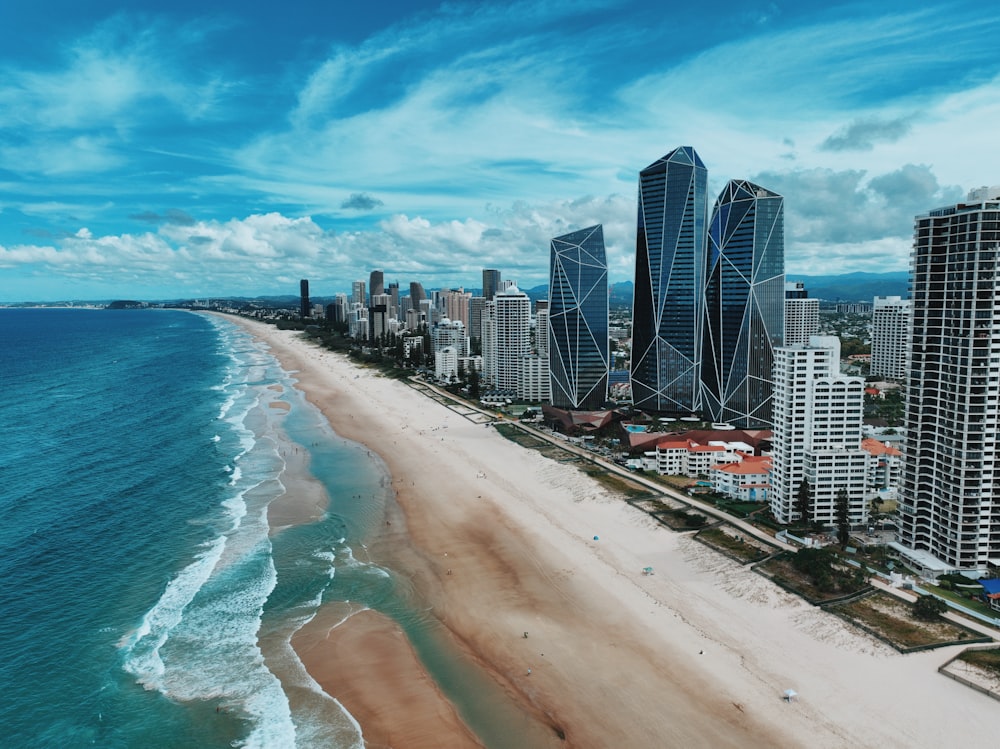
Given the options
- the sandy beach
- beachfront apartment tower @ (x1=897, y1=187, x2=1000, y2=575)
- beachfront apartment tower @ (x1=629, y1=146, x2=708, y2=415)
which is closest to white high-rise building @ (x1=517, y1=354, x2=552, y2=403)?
beachfront apartment tower @ (x1=629, y1=146, x2=708, y2=415)

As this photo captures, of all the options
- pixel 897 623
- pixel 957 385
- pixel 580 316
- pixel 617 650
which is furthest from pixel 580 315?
pixel 617 650

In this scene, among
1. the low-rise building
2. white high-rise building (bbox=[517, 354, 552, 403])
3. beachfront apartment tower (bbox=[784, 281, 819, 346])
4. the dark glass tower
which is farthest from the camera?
beachfront apartment tower (bbox=[784, 281, 819, 346])

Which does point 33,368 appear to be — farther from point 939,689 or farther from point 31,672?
point 939,689

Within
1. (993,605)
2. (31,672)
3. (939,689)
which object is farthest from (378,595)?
(993,605)

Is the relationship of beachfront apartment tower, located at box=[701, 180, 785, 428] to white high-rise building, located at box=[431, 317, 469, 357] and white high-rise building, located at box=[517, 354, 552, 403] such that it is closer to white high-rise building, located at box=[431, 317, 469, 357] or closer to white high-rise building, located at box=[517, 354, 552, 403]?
white high-rise building, located at box=[517, 354, 552, 403]

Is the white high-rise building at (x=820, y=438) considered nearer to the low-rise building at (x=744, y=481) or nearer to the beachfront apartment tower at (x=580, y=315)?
the low-rise building at (x=744, y=481)
